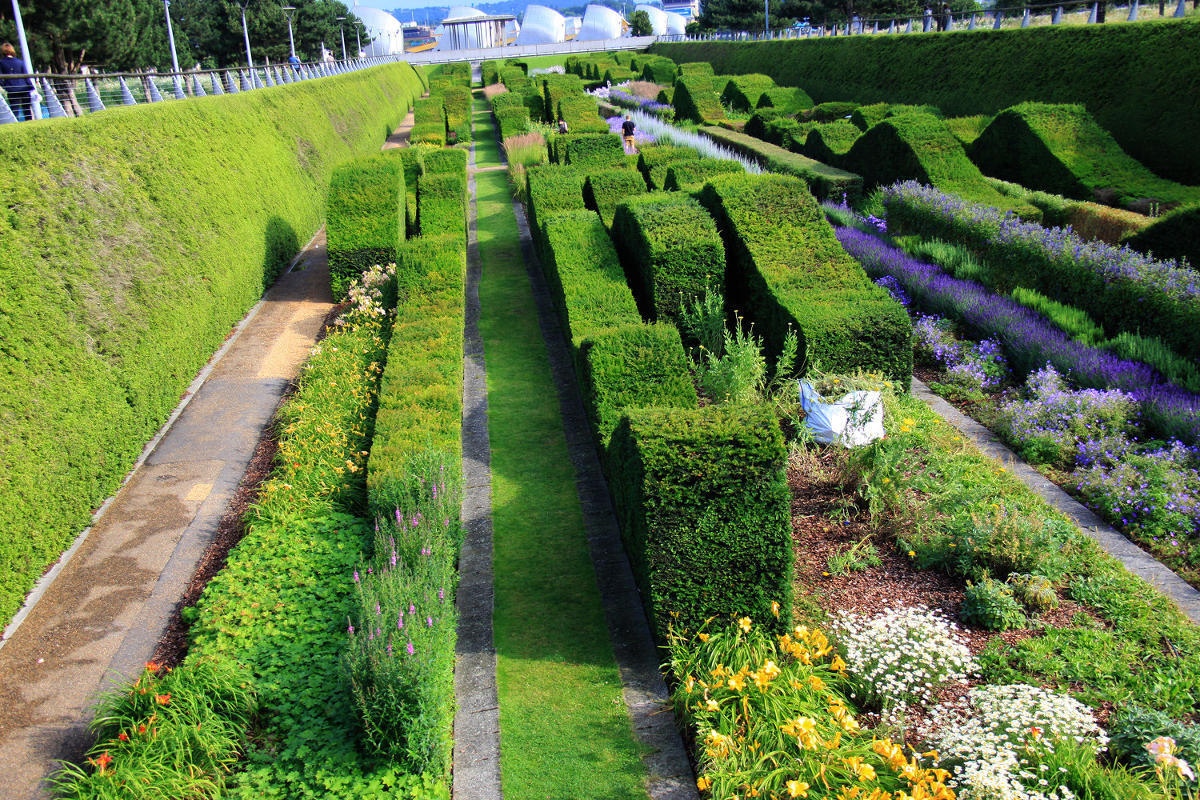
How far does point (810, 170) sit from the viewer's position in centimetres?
1653

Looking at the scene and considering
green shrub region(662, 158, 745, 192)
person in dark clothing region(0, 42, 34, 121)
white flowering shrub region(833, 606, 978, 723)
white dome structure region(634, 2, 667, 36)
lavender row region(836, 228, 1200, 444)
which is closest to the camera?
white flowering shrub region(833, 606, 978, 723)

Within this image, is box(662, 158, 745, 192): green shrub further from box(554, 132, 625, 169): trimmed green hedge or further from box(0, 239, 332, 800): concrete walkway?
box(0, 239, 332, 800): concrete walkway

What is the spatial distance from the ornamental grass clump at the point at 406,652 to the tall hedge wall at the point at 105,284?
310 cm

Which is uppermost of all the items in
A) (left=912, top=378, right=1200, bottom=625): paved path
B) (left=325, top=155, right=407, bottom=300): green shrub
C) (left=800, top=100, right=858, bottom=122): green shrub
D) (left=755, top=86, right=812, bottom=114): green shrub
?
(left=755, top=86, right=812, bottom=114): green shrub

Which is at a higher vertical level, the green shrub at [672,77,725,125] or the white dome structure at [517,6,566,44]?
the white dome structure at [517,6,566,44]

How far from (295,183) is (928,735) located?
16486 millimetres

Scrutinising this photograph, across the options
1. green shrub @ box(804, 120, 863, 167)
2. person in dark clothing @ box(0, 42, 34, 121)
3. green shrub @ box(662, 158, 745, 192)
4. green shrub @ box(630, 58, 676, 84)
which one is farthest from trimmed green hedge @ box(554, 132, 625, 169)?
green shrub @ box(630, 58, 676, 84)

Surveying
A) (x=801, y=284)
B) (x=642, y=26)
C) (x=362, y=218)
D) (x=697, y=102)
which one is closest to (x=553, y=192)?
(x=362, y=218)

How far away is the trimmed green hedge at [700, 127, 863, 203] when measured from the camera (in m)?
16.0

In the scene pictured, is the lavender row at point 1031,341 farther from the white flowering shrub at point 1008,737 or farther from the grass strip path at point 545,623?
the grass strip path at point 545,623

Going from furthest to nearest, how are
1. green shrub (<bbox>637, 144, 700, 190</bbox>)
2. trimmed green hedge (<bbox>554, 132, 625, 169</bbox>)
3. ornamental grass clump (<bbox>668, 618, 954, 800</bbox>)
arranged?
trimmed green hedge (<bbox>554, 132, 625, 169</bbox>) → green shrub (<bbox>637, 144, 700, 190</bbox>) → ornamental grass clump (<bbox>668, 618, 954, 800</bbox>)

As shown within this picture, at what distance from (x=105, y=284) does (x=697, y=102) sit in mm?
22577

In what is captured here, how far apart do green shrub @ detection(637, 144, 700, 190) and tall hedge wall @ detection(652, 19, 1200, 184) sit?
32.7 feet

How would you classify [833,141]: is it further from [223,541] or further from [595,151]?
[223,541]
